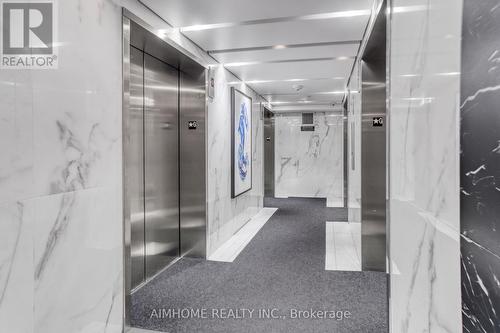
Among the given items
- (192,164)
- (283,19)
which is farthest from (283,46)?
(192,164)

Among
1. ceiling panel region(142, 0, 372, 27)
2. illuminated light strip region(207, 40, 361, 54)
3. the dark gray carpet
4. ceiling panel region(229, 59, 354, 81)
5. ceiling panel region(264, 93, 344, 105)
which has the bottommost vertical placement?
the dark gray carpet

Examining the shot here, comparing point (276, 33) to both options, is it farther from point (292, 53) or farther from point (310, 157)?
point (310, 157)

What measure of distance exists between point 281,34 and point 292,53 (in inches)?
29.2

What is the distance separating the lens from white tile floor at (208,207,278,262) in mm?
4447

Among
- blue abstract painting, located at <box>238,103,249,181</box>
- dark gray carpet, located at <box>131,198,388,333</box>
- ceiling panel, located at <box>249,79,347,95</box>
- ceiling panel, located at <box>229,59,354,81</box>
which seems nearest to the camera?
dark gray carpet, located at <box>131,198,388,333</box>

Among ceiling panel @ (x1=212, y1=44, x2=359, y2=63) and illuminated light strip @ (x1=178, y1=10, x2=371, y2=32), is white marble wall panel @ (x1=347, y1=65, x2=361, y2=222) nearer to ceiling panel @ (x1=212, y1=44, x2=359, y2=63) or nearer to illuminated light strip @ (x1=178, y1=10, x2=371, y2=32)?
ceiling panel @ (x1=212, y1=44, x2=359, y2=63)

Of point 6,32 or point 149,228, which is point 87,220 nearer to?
point 6,32

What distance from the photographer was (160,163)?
3812 millimetres

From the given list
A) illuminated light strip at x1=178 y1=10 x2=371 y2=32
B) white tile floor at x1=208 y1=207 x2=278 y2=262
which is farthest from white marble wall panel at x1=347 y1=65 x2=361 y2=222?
white tile floor at x1=208 y1=207 x2=278 y2=262

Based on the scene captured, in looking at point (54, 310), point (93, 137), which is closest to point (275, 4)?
point (93, 137)

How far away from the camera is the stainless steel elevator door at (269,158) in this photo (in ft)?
31.9

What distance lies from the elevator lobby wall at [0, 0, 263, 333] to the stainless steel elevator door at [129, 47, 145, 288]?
28.3 inches

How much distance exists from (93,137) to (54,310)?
108 cm

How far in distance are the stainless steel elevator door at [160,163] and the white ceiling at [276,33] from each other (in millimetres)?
634
